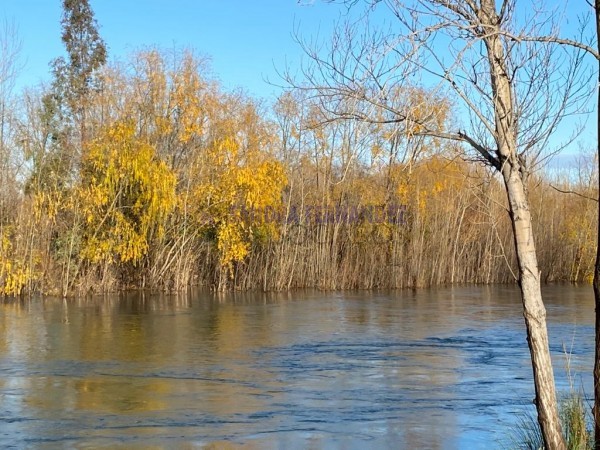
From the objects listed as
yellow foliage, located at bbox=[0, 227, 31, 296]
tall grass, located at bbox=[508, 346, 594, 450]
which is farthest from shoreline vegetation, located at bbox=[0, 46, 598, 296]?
tall grass, located at bbox=[508, 346, 594, 450]

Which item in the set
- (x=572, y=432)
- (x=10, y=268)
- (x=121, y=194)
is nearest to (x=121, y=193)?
(x=121, y=194)

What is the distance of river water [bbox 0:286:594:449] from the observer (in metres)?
7.66

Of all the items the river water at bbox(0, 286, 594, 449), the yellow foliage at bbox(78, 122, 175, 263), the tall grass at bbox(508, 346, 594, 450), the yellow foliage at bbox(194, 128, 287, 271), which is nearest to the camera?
the tall grass at bbox(508, 346, 594, 450)

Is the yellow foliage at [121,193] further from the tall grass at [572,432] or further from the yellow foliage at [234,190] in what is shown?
the tall grass at [572,432]

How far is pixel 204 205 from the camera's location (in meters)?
26.6

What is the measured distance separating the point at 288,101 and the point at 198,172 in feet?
14.5

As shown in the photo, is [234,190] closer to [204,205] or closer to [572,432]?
[204,205]

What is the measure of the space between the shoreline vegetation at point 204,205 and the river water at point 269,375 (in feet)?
12.5

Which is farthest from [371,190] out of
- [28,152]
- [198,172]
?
[28,152]

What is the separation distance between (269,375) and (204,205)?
16.0 meters

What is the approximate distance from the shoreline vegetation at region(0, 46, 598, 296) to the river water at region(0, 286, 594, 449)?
3.82 meters

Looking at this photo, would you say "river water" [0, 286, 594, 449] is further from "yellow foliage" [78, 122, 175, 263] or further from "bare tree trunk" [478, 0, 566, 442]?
"yellow foliage" [78, 122, 175, 263]

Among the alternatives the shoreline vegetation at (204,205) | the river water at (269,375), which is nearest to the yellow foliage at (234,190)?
the shoreline vegetation at (204,205)

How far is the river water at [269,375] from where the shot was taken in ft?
25.1
